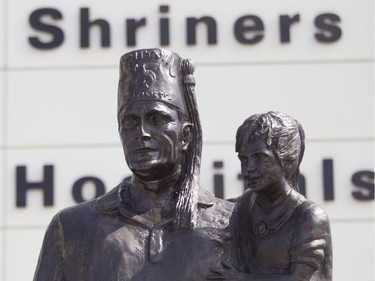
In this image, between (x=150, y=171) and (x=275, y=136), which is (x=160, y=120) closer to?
(x=150, y=171)

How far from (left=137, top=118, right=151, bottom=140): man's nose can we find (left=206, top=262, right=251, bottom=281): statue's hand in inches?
24.3

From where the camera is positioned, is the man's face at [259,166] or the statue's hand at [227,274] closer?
the man's face at [259,166]

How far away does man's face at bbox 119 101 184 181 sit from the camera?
6.97 m

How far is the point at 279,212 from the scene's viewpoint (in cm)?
677

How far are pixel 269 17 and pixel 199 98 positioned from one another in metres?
1.11

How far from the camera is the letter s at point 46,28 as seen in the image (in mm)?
17172

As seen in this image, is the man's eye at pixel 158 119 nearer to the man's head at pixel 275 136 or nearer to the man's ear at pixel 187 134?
the man's ear at pixel 187 134

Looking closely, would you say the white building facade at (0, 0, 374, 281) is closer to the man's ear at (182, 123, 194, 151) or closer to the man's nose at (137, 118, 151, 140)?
the man's ear at (182, 123, 194, 151)

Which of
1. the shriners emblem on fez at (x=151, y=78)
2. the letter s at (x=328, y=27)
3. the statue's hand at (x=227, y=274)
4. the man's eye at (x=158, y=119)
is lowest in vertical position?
the statue's hand at (x=227, y=274)

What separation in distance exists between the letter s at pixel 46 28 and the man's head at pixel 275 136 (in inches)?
418

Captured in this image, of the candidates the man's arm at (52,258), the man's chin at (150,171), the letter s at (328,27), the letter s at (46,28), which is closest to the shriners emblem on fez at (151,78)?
the man's chin at (150,171)

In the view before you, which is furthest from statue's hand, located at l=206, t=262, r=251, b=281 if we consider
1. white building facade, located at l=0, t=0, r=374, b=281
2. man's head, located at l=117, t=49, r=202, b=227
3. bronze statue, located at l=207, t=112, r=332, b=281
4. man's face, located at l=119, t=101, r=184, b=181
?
white building facade, located at l=0, t=0, r=374, b=281

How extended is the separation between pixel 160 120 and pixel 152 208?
0.40 meters

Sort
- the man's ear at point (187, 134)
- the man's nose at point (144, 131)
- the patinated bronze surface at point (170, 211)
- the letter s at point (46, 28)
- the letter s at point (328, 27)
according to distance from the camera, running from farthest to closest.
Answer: the letter s at point (46, 28)
the letter s at point (328, 27)
the man's ear at point (187, 134)
the man's nose at point (144, 131)
the patinated bronze surface at point (170, 211)
